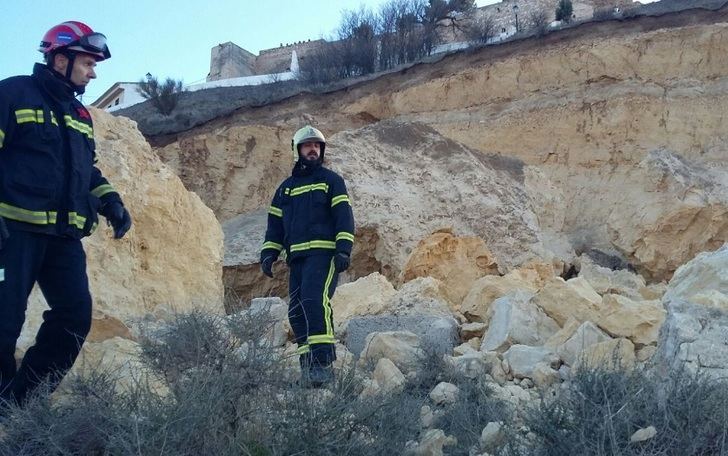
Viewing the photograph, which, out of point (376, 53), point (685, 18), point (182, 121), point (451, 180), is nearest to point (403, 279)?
point (451, 180)

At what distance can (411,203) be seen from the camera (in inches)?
461

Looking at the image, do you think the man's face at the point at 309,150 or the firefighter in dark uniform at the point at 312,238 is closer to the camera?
the firefighter in dark uniform at the point at 312,238

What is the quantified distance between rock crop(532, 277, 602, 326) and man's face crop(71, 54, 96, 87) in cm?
348

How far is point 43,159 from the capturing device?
3.48m

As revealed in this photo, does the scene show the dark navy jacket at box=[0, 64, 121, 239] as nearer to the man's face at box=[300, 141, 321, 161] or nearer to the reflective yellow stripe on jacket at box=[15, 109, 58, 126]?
the reflective yellow stripe on jacket at box=[15, 109, 58, 126]

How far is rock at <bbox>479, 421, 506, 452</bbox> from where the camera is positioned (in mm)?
2947

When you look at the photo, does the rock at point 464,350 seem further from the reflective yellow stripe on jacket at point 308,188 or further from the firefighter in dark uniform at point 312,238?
the reflective yellow stripe on jacket at point 308,188

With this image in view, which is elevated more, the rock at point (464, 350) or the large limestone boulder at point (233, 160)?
the large limestone boulder at point (233, 160)

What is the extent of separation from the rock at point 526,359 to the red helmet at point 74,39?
274 cm

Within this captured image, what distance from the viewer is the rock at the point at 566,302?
5.50m

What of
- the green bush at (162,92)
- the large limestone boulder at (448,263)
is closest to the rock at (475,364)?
the large limestone boulder at (448,263)

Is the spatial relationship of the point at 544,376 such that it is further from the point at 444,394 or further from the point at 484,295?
the point at 484,295

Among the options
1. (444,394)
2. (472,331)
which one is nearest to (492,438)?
(444,394)

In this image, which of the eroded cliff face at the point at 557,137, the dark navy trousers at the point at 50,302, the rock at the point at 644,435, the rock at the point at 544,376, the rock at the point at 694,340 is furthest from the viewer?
the eroded cliff face at the point at 557,137
